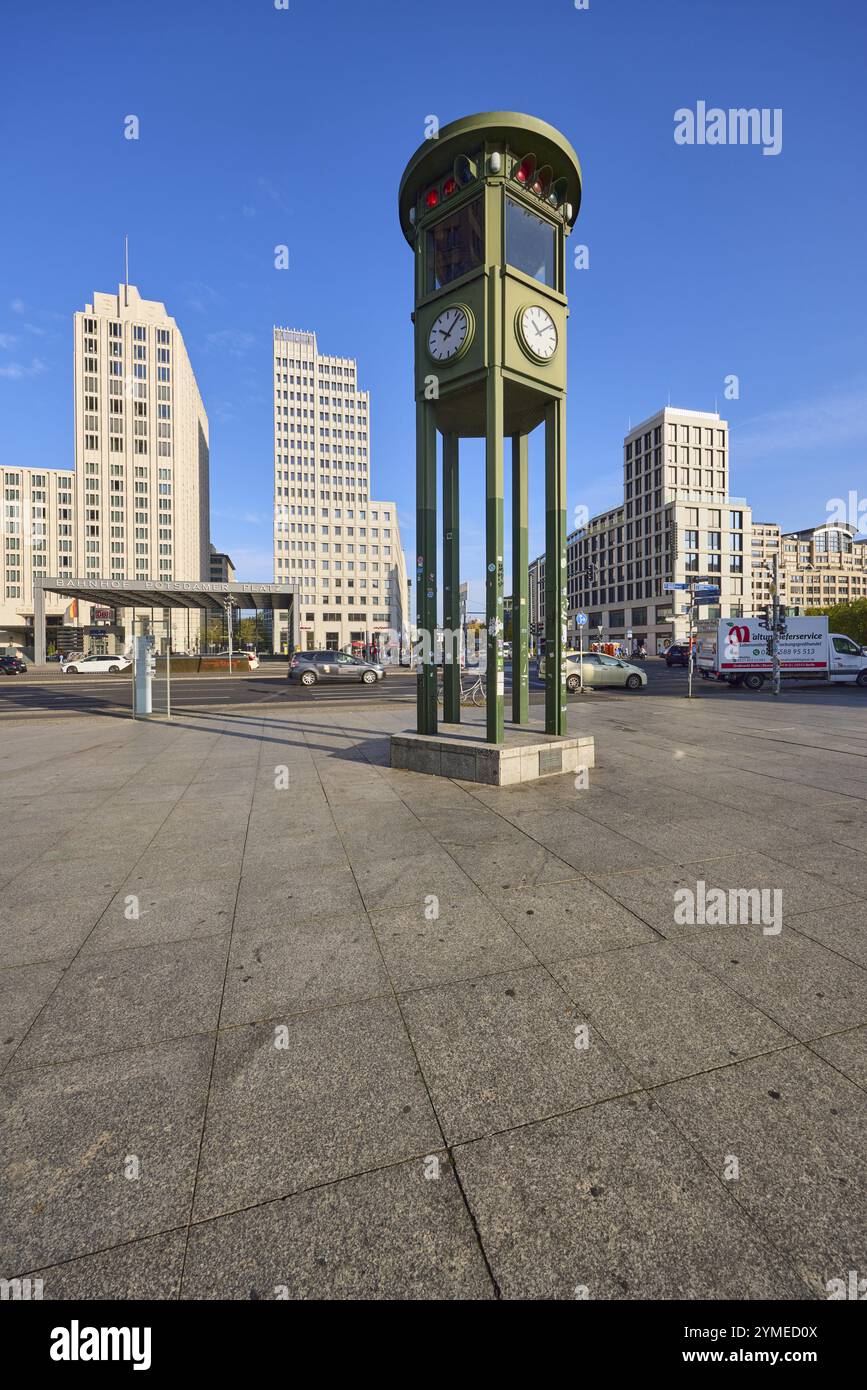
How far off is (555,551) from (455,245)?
15.1ft

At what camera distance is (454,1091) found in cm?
234

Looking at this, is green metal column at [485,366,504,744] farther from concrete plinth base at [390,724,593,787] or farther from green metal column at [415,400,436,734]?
green metal column at [415,400,436,734]

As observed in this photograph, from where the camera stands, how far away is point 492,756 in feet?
24.9

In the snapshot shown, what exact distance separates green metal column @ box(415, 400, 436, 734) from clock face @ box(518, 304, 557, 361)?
1.61 m

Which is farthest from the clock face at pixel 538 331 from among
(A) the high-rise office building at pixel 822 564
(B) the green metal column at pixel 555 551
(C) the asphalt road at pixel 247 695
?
(A) the high-rise office building at pixel 822 564

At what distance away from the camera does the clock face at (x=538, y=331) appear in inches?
303

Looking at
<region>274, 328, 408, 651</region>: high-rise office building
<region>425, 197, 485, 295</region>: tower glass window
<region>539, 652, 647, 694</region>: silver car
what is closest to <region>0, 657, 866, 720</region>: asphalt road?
<region>539, 652, 647, 694</region>: silver car

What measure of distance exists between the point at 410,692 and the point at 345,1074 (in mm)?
22113

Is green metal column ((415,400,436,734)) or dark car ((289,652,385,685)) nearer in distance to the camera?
green metal column ((415,400,436,734))

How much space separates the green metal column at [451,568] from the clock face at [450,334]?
1.66 metres

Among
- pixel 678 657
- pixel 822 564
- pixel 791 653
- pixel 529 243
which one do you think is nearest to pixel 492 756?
pixel 529 243

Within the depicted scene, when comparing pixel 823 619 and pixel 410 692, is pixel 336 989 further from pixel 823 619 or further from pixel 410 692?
pixel 823 619

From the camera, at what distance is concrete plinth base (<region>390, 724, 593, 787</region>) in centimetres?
761

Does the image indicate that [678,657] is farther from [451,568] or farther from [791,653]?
[451,568]
